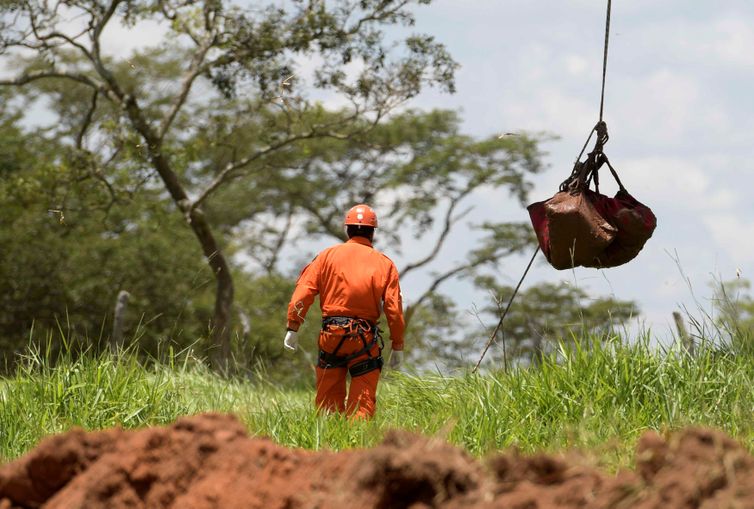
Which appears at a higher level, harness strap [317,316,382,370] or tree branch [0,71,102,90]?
tree branch [0,71,102,90]

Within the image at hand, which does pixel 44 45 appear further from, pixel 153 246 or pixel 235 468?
pixel 235 468

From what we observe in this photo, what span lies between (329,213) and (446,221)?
314 cm

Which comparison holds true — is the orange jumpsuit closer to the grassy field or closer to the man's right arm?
the man's right arm

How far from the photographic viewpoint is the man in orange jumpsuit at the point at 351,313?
767 centimetres

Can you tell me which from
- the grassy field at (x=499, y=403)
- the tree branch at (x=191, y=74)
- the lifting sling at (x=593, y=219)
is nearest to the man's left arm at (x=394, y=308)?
the lifting sling at (x=593, y=219)

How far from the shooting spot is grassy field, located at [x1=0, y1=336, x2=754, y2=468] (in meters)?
4.99

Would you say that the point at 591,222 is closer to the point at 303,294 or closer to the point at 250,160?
the point at 303,294

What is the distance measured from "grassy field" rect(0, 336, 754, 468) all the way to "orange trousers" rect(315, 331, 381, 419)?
153 cm

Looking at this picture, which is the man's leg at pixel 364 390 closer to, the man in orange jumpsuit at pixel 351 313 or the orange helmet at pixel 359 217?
the man in orange jumpsuit at pixel 351 313

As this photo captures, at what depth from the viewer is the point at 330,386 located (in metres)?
7.81

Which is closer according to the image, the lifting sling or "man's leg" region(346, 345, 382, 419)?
the lifting sling

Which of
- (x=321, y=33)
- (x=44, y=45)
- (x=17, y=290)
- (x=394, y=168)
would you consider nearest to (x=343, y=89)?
(x=321, y=33)

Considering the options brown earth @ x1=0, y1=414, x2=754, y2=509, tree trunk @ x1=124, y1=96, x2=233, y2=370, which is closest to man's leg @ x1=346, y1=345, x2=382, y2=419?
brown earth @ x1=0, y1=414, x2=754, y2=509

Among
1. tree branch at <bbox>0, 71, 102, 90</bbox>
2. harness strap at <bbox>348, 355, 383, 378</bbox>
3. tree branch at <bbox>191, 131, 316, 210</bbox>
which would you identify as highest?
tree branch at <bbox>0, 71, 102, 90</bbox>
